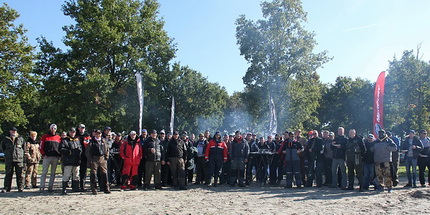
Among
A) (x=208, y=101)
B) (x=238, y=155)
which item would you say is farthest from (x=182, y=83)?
(x=238, y=155)

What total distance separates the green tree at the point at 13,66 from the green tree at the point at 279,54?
17184mm

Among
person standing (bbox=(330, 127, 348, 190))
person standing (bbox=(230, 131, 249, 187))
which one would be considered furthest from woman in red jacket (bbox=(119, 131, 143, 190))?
person standing (bbox=(330, 127, 348, 190))

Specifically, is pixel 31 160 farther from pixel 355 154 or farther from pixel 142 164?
pixel 355 154

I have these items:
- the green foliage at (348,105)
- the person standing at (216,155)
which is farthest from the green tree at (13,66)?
the green foliage at (348,105)

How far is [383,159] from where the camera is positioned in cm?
1151

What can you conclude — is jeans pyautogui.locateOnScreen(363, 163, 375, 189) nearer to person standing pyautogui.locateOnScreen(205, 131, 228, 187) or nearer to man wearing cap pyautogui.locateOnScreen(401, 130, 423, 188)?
man wearing cap pyautogui.locateOnScreen(401, 130, 423, 188)

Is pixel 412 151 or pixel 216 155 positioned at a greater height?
pixel 412 151

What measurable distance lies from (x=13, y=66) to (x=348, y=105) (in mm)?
40541

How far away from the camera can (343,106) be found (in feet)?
172

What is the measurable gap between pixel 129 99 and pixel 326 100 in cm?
3406

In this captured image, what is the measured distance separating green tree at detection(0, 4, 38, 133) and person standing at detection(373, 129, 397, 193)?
2612 centimetres

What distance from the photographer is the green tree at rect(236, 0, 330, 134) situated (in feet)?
103

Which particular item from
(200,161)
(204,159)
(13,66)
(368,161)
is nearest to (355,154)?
(368,161)

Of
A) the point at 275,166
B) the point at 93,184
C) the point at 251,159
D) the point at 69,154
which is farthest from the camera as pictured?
the point at 251,159
